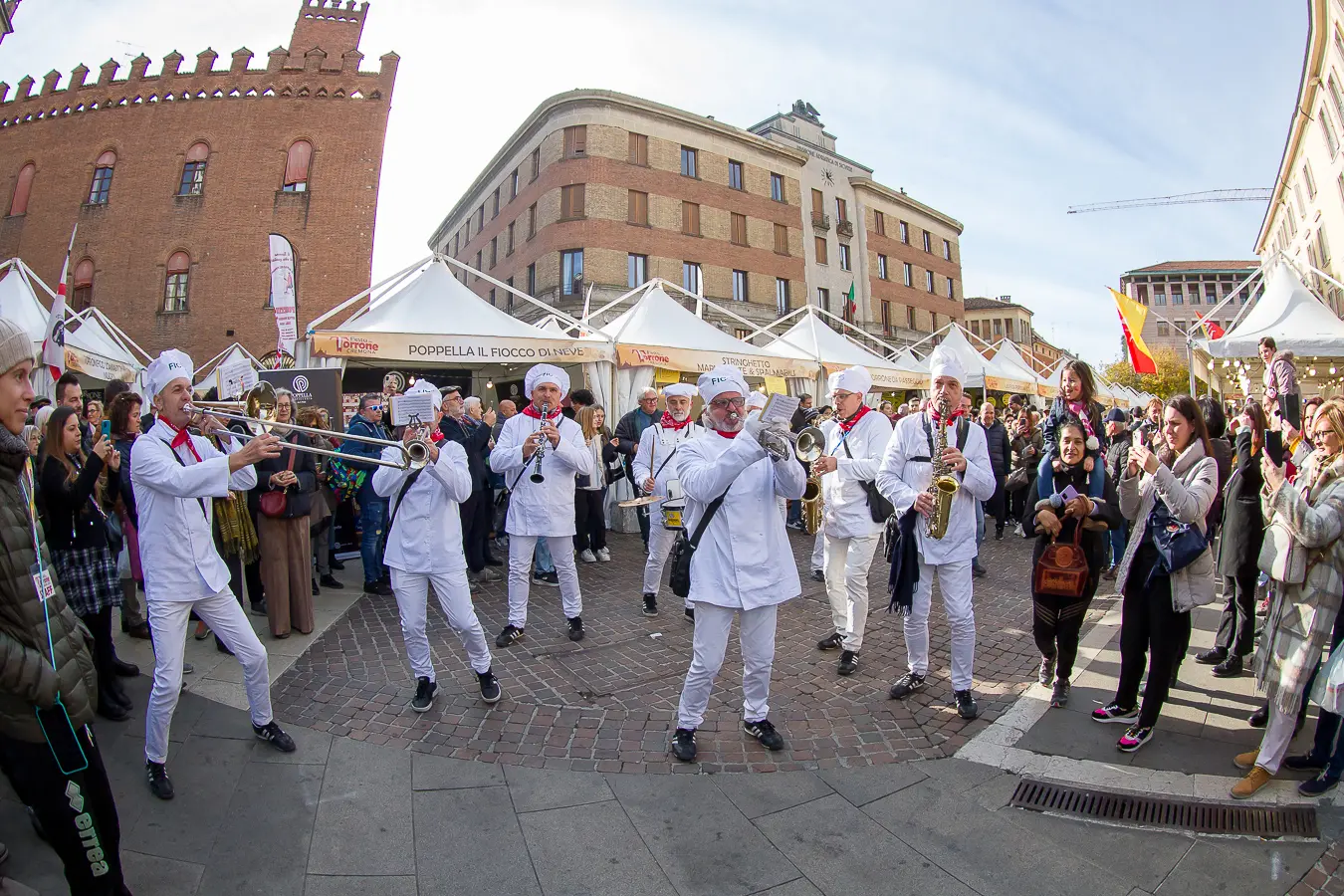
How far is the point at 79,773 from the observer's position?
238cm

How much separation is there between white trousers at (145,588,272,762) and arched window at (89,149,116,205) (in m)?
32.5

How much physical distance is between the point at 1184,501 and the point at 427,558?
4465mm

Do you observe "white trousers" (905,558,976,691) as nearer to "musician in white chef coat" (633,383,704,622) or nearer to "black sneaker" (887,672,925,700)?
"black sneaker" (887,672,925,700)

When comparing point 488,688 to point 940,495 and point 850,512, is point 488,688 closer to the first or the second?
point 850,512

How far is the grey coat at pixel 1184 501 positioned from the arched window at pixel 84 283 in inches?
1335

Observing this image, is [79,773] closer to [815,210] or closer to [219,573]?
[219,573]

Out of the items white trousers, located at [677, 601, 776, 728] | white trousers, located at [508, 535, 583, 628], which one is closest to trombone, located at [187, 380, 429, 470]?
white trousers, located at [508, 535, 583, 628]

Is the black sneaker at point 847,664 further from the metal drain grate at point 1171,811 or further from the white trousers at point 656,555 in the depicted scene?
the white trousers at point 656,555

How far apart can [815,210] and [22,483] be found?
39828 millimetres

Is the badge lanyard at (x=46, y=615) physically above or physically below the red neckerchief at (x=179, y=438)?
below

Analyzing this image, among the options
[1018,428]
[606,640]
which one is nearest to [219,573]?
[606,640]

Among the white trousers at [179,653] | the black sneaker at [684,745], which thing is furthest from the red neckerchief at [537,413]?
the black sneaker at [684,745]

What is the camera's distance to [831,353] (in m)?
14.6

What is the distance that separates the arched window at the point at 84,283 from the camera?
26094mm
